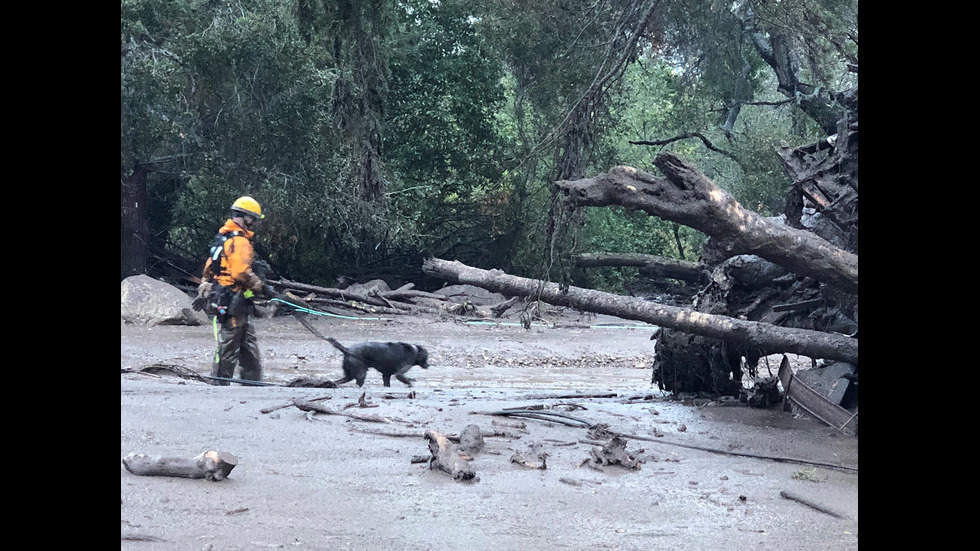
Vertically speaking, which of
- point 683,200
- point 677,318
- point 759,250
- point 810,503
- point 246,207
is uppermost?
point 246,207

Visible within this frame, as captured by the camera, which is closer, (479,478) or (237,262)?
(479,478)

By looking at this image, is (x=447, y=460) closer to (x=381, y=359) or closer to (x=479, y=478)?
(x=479, y=478)

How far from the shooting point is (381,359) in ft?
34.7

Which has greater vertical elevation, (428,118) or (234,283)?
(428,118)

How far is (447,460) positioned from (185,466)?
5.24 feet

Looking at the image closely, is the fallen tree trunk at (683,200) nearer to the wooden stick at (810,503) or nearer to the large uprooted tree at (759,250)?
the large uprooted tree at (759,250)

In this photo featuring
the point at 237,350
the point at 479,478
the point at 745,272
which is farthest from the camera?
the point at 237,350

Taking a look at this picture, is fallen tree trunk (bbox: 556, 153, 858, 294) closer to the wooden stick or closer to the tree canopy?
the wooden stick

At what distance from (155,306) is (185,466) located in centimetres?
1288

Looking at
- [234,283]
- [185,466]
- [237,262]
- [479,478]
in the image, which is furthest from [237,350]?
[479,478]

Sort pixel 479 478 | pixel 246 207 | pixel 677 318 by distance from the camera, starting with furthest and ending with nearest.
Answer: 1. pixel 246 207
2. pixel 677 318
3. pixel 479 478

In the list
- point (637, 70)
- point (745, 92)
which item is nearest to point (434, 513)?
point (745, 92)

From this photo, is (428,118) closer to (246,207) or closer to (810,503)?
(246,207)

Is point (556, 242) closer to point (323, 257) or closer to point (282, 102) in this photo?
point (282, 102)
